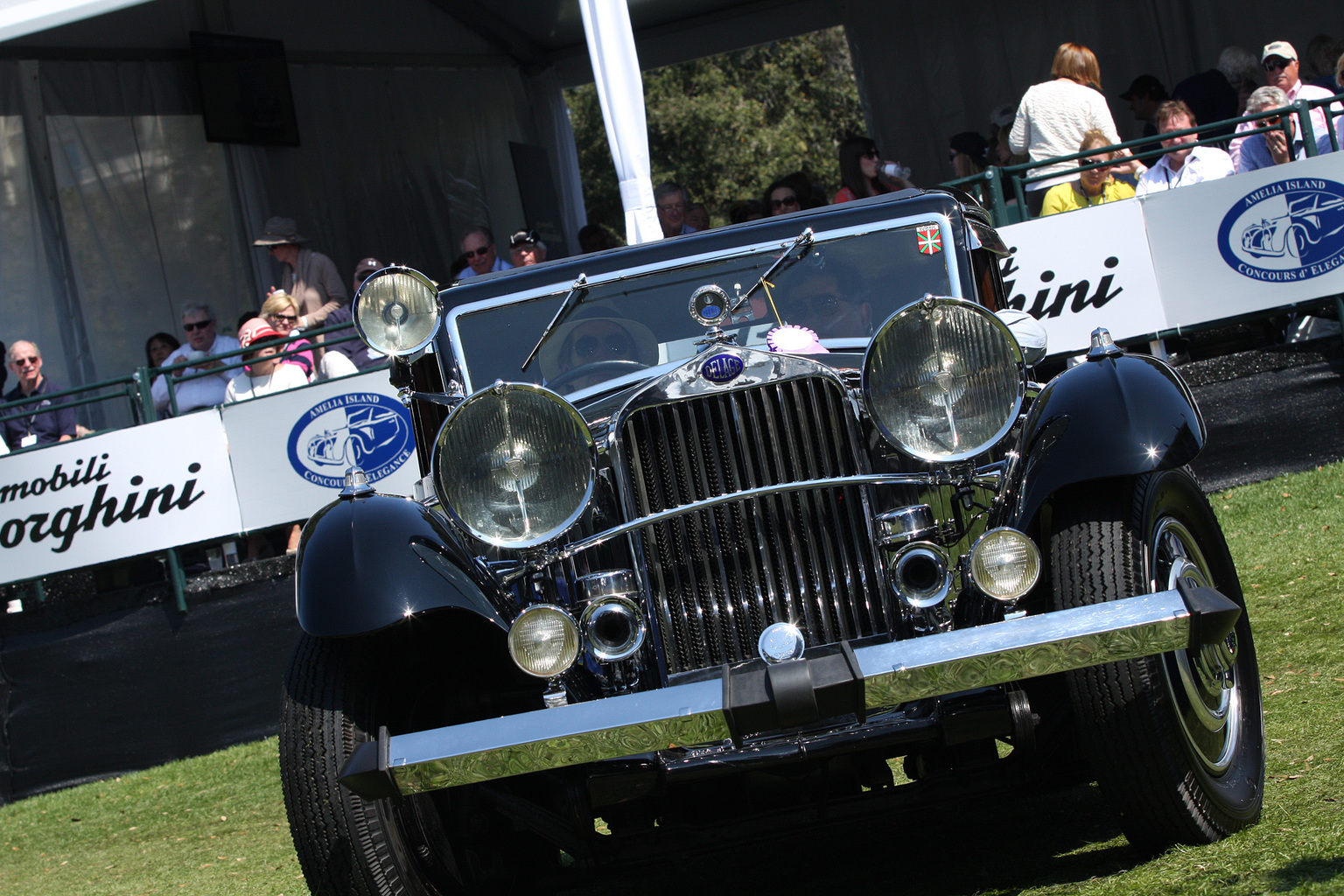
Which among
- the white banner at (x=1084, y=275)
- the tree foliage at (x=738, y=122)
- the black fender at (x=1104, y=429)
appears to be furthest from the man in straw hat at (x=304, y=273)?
the tree foliage at (x=738, y=122)

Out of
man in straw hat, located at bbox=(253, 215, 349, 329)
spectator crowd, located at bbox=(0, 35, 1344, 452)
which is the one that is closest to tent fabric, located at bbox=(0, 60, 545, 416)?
spectator crowd, located at bbox=(0, 35, 1344, 452)

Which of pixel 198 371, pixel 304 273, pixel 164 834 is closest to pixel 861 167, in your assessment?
pixel 304 273

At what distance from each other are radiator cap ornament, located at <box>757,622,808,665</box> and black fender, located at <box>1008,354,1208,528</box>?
57cm

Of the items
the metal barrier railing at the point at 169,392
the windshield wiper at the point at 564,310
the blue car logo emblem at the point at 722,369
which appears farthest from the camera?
the metal barrier railing at the point at 169,392

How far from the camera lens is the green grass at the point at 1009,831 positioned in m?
2.89

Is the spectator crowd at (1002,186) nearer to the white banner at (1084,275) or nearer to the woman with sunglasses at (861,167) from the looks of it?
the woman with sunglasses at (861,167)

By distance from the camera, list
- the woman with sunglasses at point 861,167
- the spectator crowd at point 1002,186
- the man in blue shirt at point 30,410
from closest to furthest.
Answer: the spectator crowd at point 1002,186, the man in blue shirt at point 30,410, the woman with sunglasses at point 861,167

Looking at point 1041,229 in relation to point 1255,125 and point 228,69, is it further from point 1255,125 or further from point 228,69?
point 228,69

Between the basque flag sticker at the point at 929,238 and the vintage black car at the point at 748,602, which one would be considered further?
the basque flag sticker at the point at 929,238

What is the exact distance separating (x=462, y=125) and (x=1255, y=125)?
24.0 ft

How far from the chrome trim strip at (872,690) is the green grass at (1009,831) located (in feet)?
1.84

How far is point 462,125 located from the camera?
12.6 metres

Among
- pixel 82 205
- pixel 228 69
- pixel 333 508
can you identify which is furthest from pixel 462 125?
pixel 333 508

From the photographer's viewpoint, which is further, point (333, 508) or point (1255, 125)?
point (1255, 125)
